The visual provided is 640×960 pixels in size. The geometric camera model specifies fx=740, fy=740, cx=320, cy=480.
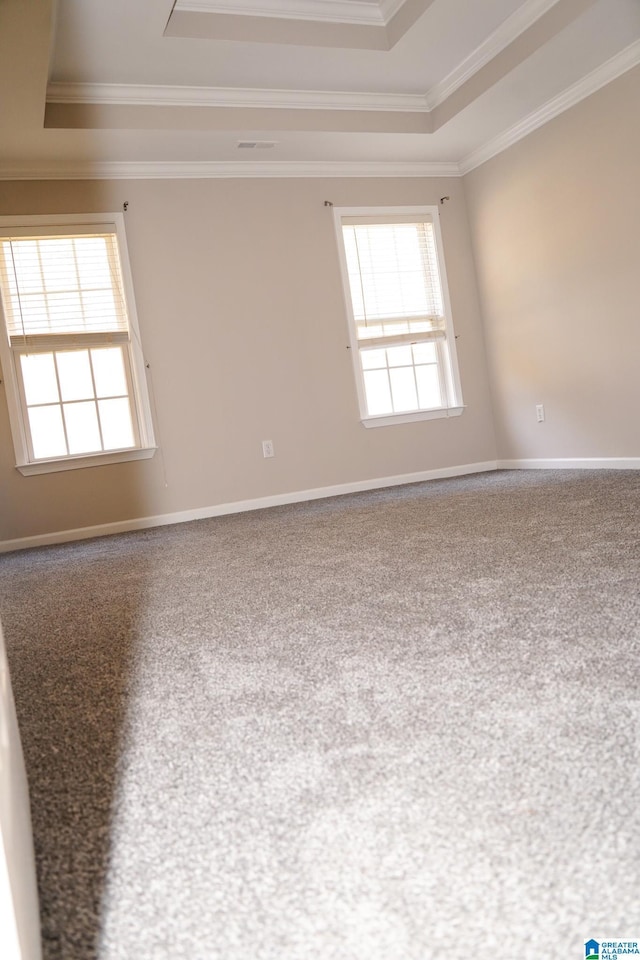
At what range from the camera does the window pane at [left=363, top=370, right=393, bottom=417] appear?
5918mm

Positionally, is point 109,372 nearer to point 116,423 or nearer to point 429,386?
point 116,423

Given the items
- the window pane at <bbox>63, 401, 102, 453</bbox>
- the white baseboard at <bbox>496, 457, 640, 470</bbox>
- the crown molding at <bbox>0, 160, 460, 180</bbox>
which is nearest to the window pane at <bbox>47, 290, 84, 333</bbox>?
the window pane at <bbox>63, 401, 102, 453</bbox>

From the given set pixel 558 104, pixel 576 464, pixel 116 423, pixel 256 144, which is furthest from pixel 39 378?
pixel 558 104

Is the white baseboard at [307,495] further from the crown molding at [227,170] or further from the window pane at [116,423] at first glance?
the crown molding at [227,170]

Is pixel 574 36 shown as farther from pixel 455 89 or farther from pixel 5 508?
pixel 5 508

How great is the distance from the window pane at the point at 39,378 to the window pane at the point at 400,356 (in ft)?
8.50

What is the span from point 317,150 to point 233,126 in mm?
793

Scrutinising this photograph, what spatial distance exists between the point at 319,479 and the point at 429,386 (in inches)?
50.3

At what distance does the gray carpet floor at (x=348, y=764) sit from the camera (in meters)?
0.77

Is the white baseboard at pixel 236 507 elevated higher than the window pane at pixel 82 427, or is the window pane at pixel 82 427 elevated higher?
the window pane at pixel 82 427

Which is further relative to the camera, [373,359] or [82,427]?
[373,359]

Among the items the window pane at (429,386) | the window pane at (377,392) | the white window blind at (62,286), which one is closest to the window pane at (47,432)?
the white window blind at (62,286)

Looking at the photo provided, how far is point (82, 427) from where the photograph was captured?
512 cm

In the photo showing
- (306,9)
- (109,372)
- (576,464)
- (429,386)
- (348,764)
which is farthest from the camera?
(429,386)
